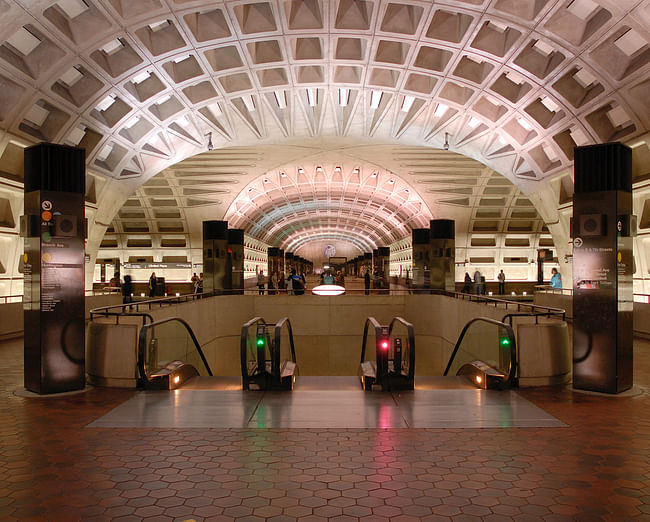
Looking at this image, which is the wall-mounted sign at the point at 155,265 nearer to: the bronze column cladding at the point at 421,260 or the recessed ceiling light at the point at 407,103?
the bronze column cladding at the point at 421,260

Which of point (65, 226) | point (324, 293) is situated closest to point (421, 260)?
point (324, 293)

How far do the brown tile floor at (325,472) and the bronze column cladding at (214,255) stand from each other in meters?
14.3

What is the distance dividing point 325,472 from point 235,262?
57.9ft

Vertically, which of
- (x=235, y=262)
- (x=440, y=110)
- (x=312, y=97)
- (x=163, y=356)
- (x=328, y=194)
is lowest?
(x=163, y=356)

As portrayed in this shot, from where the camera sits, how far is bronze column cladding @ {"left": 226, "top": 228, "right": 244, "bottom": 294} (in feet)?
69.5

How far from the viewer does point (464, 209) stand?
116 ft

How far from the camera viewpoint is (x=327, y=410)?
6641 mm

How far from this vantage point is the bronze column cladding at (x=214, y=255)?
20.6 metres

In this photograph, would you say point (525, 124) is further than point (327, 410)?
Yes

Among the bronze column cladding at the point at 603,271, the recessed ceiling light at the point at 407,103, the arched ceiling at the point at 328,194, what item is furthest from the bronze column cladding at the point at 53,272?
the arched ceiling at the point at 328,194

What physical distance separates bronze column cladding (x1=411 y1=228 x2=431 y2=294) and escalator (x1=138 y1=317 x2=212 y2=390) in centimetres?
1304

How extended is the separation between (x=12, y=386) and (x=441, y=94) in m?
17.6

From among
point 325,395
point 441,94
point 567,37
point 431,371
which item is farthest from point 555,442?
point 441,94

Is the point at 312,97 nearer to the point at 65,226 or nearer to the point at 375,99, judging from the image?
the point at 375,99
